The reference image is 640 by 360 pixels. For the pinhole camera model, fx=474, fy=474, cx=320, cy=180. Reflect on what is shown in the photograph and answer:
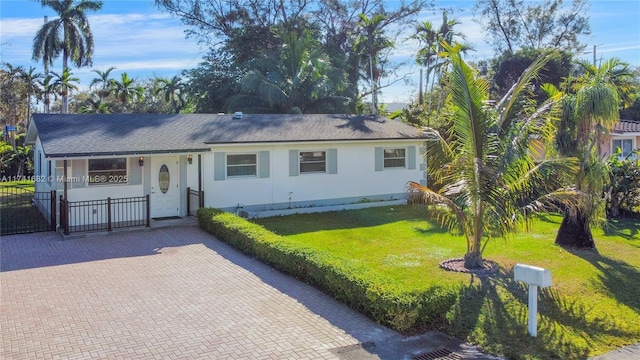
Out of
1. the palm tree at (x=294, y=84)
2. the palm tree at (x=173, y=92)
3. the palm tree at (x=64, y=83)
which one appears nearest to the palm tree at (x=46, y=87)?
the palm tree at (x=64, y=83)

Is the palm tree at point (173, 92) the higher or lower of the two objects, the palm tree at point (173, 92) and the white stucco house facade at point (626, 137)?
the higher

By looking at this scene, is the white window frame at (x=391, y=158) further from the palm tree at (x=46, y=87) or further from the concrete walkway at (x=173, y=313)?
the palm tree at (x=46, y=87)

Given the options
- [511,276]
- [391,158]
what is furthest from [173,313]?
[391,158]

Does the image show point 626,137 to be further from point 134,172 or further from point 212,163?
point 134,172

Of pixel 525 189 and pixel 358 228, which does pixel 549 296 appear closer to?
pixel 525 189

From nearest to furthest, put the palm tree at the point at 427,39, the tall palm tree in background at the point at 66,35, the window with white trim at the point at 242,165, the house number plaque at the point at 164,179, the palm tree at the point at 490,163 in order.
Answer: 1. the palm tree at the point at 490,163
2. the house number plaque at the point at 164,179
3. the window with white trim at the point at 242,165
4. the palm tree at the point at 427,39
5. the tall palm tree in background at the point at 66,35
